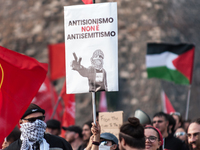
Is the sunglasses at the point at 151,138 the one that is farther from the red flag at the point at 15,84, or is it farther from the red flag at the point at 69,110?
the red flag at the point at 69,110

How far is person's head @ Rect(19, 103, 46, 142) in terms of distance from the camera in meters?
3.24

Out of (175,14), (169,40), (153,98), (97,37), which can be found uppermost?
(175,14)

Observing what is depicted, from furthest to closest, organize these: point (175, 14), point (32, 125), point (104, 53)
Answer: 1. point (175, 14)
2. point (104, 53)
3. point (32, 125)

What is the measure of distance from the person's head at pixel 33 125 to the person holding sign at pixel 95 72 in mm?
643

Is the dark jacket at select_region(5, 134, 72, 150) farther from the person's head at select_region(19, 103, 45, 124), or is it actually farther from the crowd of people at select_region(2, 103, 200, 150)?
the person's head at select_region(19, 103, 45, 124)

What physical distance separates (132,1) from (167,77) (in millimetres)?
4492

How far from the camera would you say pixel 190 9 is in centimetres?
1298

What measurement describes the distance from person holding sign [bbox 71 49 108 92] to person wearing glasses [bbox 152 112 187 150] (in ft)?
5.32

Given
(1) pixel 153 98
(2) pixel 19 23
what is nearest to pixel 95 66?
(1) pixel 153 98

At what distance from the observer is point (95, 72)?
3764 mm

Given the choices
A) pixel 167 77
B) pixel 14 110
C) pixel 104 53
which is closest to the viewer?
pixel 104 53

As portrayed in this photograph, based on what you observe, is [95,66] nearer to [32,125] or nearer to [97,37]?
[97,37]

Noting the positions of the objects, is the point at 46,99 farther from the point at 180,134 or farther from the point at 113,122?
the point at 180,134

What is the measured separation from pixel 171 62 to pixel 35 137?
17.3ft
